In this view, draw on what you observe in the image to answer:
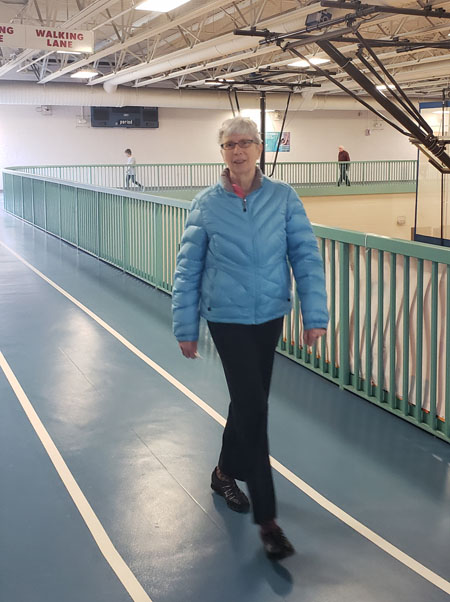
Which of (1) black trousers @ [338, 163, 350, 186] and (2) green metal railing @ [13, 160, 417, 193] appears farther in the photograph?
(2) green metal railing @ [13, 160, 417, 193]

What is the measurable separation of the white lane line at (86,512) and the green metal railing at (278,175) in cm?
2133

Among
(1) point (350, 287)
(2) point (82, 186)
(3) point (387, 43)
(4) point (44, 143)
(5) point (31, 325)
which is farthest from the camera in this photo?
(4) point (44, 143)

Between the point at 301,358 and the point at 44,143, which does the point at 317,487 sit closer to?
the point at 301,358

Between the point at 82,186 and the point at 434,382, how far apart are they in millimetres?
9219

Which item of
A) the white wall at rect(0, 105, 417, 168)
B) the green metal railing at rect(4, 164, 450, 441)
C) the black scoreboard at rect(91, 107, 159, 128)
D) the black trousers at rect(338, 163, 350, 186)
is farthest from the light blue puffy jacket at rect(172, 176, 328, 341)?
the black scoreboard at rect(91, 107, 159, 128)

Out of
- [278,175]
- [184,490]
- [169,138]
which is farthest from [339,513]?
[169,138]

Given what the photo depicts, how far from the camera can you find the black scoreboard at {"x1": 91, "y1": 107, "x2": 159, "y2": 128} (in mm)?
31547

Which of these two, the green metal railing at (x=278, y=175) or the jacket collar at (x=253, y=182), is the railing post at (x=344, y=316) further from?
the green metal railing at (x=278, y=175)

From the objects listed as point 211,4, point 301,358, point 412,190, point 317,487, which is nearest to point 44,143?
point 412,190

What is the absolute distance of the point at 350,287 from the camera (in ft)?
18.5

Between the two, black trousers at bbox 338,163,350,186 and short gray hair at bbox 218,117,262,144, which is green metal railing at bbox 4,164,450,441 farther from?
black trousers at bbox 338,163,350,186

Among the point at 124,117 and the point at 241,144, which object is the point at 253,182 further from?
the point at 124,117

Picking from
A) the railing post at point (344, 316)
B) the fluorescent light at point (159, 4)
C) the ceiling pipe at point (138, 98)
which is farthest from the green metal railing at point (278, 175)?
the railing post at point (344, 316)

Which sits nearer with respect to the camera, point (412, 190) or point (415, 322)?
point (415, 322)
